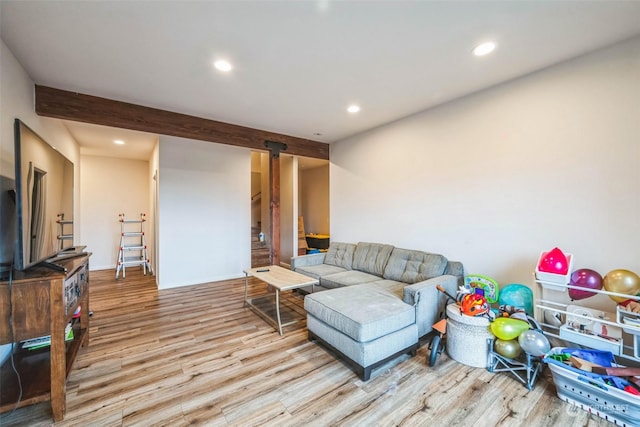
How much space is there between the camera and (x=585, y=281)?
6.57 feet

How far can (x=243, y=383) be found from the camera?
1989 mm

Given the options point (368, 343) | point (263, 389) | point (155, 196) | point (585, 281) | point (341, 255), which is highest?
point (155, 196)

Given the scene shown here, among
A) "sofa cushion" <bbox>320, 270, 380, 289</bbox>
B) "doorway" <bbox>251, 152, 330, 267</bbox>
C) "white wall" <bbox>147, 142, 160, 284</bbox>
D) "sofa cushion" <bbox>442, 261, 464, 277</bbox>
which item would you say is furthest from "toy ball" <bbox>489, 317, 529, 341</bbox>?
"white wall" <bbox>147, 142, 160, 284</bbox>

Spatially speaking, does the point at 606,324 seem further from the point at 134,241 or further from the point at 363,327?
the point at 134,241

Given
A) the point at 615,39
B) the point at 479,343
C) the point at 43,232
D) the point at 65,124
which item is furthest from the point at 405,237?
the point at 65,124

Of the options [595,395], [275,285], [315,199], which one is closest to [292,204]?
[315,199]

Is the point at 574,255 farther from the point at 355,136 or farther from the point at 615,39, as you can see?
the point at 355,136

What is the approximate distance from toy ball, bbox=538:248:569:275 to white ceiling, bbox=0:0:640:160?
1.72 m

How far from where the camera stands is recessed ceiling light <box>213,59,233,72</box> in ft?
7.63

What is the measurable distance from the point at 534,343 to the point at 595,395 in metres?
0.37

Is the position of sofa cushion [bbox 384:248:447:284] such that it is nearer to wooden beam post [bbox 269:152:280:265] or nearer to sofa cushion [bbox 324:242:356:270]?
sofa cushion [bbox 324:242:356:270]

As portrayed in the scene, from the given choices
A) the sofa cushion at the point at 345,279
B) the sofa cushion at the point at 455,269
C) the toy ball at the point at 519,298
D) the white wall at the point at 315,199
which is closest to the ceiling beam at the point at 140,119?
the sofa cushion at the point at 345,279

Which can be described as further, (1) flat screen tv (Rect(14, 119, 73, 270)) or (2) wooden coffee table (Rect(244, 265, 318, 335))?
(2) wooden coffee table (Rect(244, 265, 318, 335))

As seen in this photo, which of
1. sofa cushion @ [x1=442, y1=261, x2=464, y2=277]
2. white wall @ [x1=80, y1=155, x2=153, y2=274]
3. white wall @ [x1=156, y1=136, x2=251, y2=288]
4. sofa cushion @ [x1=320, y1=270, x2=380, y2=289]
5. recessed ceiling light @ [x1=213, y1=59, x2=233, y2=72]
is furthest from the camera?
white wall @ [x1=80, y1=155, x2=153, y2=274]
